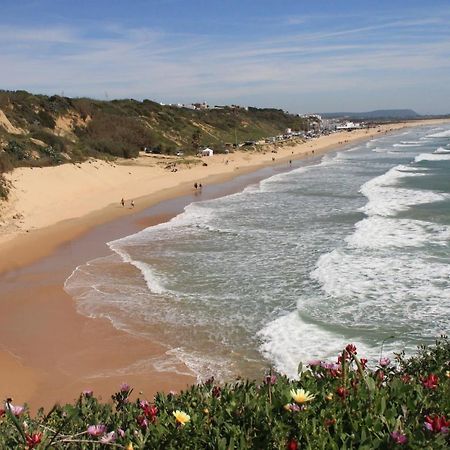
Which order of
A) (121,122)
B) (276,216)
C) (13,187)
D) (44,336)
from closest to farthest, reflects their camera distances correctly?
(44,336) < (276,216) < (13,187) < (121,122)

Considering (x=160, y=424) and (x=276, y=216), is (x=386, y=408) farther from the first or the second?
(x=276, y=216)

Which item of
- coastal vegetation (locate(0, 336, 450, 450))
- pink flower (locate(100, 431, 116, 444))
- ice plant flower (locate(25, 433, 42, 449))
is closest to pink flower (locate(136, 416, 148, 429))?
coastal vegetation (locate(0, 336, 450, 450))

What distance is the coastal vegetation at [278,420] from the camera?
265 cm

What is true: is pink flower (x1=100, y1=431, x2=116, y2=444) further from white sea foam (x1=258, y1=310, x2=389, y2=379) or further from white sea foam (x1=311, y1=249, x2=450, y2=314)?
white sea foam (x1=311, y1=249, x2=450, y2=314)

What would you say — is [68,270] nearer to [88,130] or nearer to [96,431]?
[96,431]

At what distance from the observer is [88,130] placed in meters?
56.4

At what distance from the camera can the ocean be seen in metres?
10.1

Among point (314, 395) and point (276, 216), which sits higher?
point (314, 395)

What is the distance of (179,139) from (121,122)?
13.1 metres

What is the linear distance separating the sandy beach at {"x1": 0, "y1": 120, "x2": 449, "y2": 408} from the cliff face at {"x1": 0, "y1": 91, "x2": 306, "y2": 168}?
347 cm

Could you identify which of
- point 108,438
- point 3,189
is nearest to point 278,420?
point 108,438

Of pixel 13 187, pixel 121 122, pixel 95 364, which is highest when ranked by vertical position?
pixel 121 122

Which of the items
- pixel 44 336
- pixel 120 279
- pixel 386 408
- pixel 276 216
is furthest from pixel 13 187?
pixel 386 408

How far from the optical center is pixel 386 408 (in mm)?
2992
